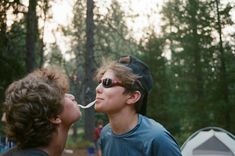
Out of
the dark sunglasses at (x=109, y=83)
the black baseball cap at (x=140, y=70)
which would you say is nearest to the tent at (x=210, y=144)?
the black baseball cap at (x=140, y=70)

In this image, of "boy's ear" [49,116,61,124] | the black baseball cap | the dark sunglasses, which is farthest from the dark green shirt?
the black baseball cap

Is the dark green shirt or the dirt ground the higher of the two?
the dark green shirt

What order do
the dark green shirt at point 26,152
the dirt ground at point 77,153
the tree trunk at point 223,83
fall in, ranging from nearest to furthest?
1. the dark green shirt at point 26,152
2. the dirt ground at point 77,153
3. the tree trunk at point 223,83

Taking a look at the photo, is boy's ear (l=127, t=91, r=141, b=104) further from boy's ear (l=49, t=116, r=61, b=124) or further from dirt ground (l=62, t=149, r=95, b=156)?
dirt ground (l=62, t=149, r=95, b=156)

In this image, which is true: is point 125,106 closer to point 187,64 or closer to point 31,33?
point 31,33

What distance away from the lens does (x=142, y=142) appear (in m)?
3.00

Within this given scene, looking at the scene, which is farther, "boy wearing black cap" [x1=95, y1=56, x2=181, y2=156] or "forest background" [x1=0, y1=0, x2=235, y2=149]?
"forest background" [x1=0, y1=0, x2=235, y2=149]

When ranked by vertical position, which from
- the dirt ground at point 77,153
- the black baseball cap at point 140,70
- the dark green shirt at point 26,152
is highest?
the black baseball cap at point 140,70

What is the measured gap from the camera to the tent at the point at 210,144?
33.7 ft

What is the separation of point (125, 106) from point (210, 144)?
787cm

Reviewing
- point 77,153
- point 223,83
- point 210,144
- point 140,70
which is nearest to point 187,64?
point 223,83

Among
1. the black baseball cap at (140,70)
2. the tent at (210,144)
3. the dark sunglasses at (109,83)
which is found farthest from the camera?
the tent at (210,144)

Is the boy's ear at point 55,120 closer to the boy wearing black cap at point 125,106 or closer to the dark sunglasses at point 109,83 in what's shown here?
the boy wearing black cap at point 125,106

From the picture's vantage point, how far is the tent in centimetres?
1028
